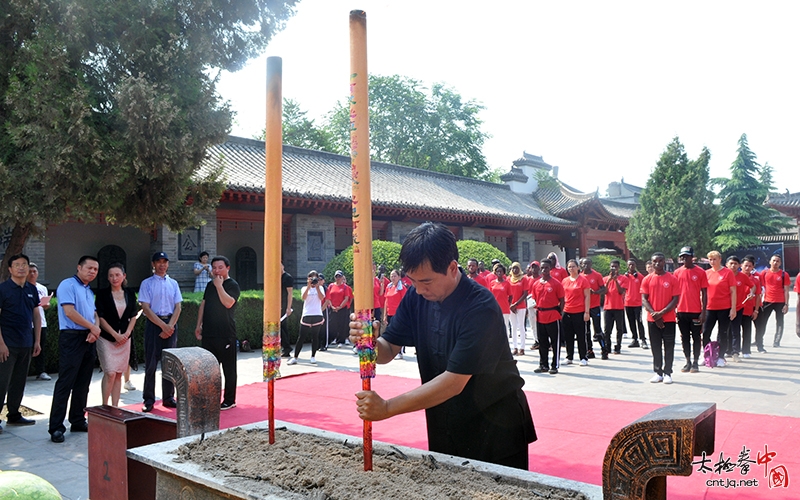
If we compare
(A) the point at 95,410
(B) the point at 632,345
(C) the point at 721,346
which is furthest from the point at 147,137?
(B) the point at 632,345

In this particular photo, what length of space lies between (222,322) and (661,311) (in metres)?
5.37

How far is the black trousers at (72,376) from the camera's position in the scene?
558cm

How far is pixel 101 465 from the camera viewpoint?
3520mm

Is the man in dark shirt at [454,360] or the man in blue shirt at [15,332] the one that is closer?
the man in dark shirt at [454,360]

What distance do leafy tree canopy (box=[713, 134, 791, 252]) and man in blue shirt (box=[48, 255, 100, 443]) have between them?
101 feet

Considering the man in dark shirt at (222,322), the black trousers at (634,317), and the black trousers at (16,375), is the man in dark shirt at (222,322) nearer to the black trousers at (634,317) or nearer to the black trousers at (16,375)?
the black trousers at (16,375)

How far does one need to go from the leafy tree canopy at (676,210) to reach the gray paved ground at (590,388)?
60.5ft

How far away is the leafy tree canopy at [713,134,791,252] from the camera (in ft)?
99.7

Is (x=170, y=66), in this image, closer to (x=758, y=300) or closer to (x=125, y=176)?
(x=125, y=176)

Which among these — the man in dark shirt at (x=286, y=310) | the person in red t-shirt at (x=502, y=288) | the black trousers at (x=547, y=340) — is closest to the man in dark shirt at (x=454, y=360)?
the black trousers at (x=547, y=340)

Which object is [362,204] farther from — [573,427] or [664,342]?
[664,342]

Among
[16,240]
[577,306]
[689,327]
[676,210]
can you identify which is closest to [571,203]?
[676,210]

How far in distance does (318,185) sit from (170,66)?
39.3ft

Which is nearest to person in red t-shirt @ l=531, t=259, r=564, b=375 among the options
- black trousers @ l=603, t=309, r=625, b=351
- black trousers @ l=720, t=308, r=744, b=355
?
Answer: black trousers @ l=603, t=309, r=625, b=351
